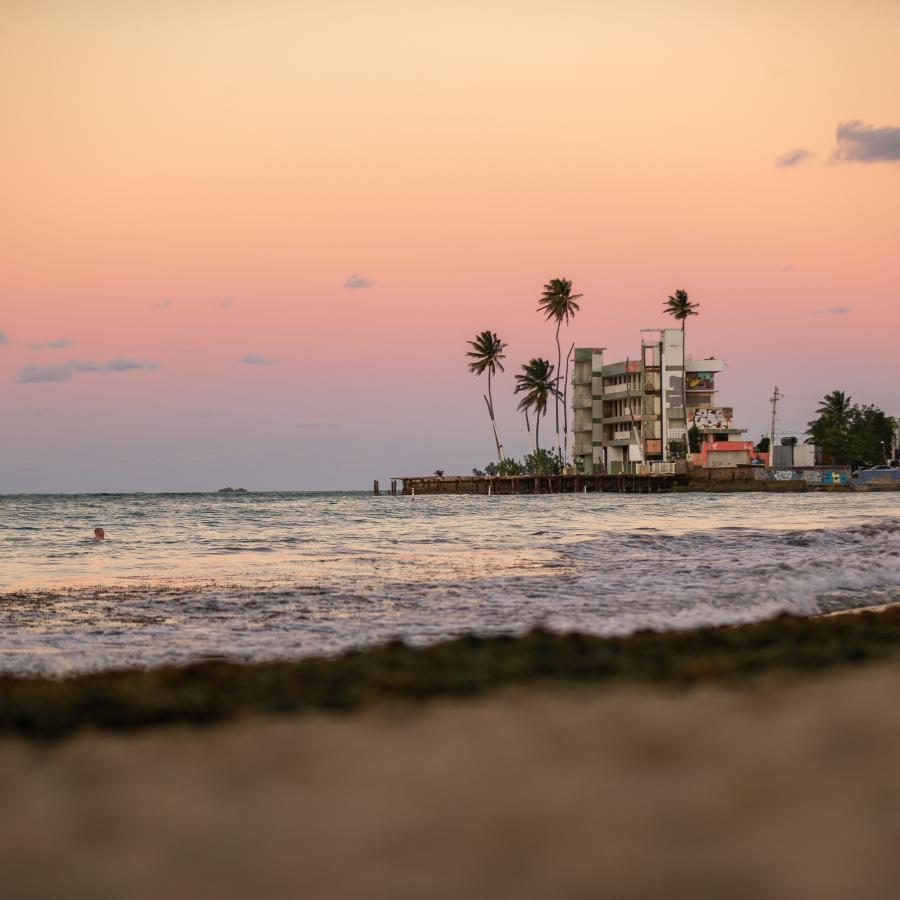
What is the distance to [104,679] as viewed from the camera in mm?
6430

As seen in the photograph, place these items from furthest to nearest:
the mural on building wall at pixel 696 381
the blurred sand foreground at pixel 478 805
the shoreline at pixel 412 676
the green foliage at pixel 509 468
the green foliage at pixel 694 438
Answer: the green foliage at pixel 509 468
the mural on building wall at pixel 696 381
the green foliage at pixel 694 438
the shoreline at pixel 412 676
the blurred sand foreground at pixel 478 805

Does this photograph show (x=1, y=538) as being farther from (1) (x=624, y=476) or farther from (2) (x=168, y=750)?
(1) (x=624, y=476)

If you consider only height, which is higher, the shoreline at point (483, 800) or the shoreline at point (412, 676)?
the shoreline at point (483, 800)

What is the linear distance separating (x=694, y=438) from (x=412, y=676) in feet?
347

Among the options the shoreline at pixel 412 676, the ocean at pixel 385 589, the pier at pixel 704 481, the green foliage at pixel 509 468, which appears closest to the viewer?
the shoreline at pixel 412 676

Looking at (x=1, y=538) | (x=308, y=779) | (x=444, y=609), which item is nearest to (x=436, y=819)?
(x=308, y=779)

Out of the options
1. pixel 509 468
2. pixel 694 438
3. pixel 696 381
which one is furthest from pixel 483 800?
pixel 509 468

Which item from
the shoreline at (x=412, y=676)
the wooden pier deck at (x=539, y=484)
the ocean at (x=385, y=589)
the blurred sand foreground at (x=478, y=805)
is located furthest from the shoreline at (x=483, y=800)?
the wooden pier deck at (x=539, y=484)

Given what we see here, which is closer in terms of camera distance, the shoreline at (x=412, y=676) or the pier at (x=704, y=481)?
the shoreline at (x=412, y=676)

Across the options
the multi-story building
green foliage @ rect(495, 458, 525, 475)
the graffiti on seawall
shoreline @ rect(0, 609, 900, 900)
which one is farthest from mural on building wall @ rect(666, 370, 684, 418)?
shoreline @ rect(0, 609, 900, 900)

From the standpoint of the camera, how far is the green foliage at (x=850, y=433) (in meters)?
119

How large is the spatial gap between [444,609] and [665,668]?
5.28 meters

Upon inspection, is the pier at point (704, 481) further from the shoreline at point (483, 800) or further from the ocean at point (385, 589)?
→ the shoreline at point (483, 800)

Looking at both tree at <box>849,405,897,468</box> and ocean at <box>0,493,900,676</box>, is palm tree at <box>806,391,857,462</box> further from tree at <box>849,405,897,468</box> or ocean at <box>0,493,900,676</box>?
ocean at <box>0,493,900,676</box>
